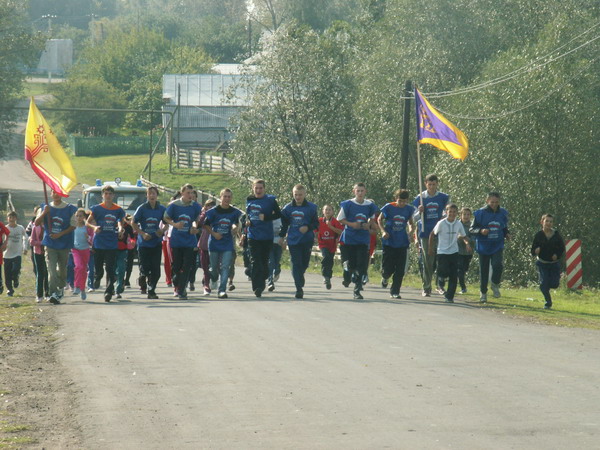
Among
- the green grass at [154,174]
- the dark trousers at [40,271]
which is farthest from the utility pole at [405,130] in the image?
the green grass at [154,174]

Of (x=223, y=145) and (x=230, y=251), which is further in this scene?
(x=223, y=145)

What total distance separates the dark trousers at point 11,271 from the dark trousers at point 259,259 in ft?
18.0

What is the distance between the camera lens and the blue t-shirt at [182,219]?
17219mm

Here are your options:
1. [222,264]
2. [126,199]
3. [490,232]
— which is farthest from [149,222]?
[126,199]

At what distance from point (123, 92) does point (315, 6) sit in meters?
20.9

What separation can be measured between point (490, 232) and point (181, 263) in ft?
16.5

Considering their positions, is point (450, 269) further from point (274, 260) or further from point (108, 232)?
point (108, 232)

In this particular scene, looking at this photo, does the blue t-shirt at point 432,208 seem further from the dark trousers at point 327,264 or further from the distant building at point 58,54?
the distant building at point 58,54

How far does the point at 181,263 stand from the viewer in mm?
17422

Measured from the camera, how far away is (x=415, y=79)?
42000 millimetres

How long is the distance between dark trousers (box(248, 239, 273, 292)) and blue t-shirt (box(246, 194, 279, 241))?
0.28 ft

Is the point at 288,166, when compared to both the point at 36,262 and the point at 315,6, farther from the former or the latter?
the point at 315,6

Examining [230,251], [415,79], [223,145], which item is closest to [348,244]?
[230,251]

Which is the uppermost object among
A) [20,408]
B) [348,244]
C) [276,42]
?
[276,42]
